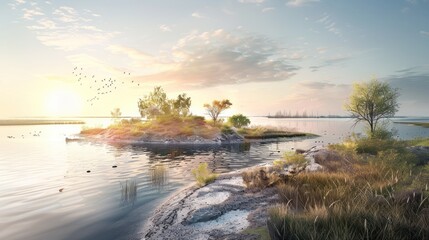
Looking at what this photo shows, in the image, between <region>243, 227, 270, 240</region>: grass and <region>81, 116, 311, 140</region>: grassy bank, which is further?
<region>81, 116, 311, 140</region>: grassy bank

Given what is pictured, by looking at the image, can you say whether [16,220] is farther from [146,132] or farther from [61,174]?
[146,132]

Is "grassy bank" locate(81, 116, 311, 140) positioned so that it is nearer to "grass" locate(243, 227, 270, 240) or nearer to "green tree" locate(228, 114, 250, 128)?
"green tree" locate(228, 114, 250, 128)

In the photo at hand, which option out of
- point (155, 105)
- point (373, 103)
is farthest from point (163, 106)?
point (373, 103)

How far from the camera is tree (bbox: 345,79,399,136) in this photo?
1652 inches

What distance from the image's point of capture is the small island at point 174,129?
64.0m

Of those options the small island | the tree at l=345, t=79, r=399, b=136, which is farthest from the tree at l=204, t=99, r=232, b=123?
the tree at l=345, t=79, r=399, b=136

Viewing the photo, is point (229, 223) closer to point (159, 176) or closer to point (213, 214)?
point (213, 214)

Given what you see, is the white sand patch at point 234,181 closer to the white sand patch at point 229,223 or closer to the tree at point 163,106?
the white sand patch at point 229,223

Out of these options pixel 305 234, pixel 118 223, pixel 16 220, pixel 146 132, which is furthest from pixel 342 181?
pixel 146 132

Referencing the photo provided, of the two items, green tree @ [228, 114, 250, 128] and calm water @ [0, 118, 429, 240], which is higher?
green tree @ [228, 114, 250, 128]

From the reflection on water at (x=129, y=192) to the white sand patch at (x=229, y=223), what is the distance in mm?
6748

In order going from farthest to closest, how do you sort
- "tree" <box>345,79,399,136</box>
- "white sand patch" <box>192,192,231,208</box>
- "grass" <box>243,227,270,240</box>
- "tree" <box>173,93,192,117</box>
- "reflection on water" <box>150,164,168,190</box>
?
"tree" <box>173,93,192,117</box>
"tree" <box>345,79,399,136</box>
"reflection on water" <box>150,164,168,190</box>
"white sand patch" <box>192,192,231,208</box>
"grass" <box>243,227,270,240</box>

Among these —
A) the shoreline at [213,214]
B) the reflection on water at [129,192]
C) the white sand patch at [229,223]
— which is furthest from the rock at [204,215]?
the reflection on water at [129,192]

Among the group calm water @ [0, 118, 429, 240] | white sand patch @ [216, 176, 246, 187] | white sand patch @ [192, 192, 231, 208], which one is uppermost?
white sand patch @ [216, 176, 246, 187]
